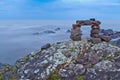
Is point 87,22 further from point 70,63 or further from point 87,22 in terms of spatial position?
point 70,63

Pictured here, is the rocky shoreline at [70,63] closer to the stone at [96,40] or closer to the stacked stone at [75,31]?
the stone at [96,40]

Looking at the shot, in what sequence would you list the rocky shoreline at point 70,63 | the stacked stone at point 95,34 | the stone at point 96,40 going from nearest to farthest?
the rocky shoreline at point 70,63
the stacked stone at point 95,34
the stone at point 96,40

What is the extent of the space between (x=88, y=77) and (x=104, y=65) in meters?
1.92

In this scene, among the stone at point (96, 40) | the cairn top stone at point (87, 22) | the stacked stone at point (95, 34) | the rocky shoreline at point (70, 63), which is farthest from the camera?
the stone at point (96, 40)

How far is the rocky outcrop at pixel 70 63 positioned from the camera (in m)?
40.5

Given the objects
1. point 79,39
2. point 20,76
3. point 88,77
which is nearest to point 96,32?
point 79,39

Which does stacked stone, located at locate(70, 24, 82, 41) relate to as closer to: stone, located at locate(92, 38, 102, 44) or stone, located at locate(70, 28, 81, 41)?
stone, located at locate(70, 28, 81, 41)

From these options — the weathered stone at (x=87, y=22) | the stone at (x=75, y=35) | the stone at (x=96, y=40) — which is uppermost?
the weathered stone at (x=87, y=22)

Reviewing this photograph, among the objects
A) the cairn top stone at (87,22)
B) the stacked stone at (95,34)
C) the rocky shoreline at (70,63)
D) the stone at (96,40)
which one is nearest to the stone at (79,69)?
the rocky shoreline at (70,63)

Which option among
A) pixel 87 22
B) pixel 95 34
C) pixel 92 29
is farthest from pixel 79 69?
pixel 87 22

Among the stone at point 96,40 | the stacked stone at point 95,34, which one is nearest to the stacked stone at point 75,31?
the stacked stone at point 95,34

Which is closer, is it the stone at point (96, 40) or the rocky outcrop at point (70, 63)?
the rocky outcrop at point (70, 63)

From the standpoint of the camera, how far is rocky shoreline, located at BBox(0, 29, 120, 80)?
133 feet

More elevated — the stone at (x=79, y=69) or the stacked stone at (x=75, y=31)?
the stacked stone at (x=75, y=31)
